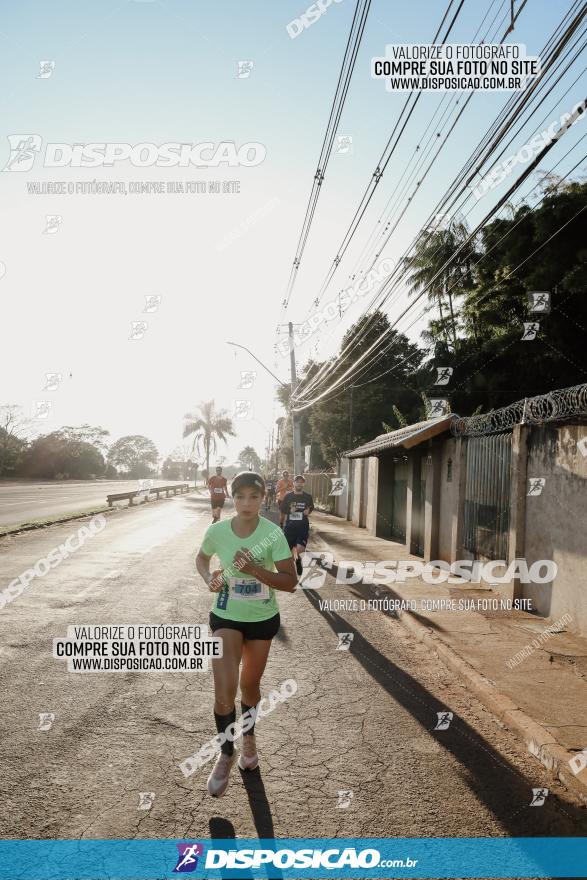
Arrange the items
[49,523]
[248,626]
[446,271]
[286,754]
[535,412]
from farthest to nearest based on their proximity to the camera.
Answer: [446,271] < [49,523] < [535,412] < [286,754] < [248,626]

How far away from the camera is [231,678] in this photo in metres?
3.95

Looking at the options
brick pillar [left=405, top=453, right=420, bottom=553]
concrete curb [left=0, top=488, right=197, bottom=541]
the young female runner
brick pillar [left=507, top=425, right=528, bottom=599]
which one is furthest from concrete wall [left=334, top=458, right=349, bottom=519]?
the young female runner

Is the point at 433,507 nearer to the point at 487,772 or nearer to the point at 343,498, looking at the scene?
the point at 487,772

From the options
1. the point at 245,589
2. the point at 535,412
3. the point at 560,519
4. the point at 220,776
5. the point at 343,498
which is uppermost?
the point at 535,412

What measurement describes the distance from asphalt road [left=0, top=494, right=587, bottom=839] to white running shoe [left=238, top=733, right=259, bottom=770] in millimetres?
67

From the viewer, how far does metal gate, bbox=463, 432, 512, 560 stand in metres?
10.6

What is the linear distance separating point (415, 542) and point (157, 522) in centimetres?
1097

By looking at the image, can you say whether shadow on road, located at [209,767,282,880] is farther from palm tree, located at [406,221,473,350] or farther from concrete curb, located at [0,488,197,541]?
palm tree, located at [406,221,473,350]

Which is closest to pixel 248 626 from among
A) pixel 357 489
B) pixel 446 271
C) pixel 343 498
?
pixel 357 489

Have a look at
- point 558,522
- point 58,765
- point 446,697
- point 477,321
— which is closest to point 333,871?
point 58,765

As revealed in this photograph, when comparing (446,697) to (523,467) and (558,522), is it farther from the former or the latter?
(523,467)

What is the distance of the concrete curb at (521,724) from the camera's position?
13.5ft

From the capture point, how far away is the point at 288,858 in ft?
10.5

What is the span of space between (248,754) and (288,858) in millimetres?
1008
